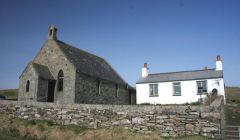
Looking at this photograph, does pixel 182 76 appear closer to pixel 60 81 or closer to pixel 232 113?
pixel 232 113

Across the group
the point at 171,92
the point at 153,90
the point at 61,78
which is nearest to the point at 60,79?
the point at 61,78

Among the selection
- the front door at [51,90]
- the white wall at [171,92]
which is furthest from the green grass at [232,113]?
the front door at [51,90]

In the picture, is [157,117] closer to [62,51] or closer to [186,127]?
[186,127]

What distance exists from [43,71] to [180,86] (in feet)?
57.0

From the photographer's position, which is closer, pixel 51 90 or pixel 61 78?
pixel 51 90

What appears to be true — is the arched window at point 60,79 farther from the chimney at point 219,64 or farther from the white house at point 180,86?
the chimney at point 219,64

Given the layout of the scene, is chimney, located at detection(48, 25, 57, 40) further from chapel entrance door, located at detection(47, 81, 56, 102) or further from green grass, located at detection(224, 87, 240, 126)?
green grass, located at detection(224, 87, 240, 126)

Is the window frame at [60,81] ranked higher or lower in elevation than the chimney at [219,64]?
lower

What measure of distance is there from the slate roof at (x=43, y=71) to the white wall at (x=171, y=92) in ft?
41.8

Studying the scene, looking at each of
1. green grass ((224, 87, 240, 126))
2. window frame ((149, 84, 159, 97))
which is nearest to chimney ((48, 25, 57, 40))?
window frame ((149, 84, 159, 97))

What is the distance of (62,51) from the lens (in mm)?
24641

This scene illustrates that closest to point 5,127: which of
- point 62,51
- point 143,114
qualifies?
point 143,114

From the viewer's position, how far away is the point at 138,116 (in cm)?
1134

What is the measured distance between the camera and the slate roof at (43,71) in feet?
74.6
